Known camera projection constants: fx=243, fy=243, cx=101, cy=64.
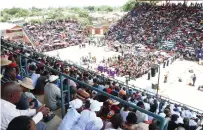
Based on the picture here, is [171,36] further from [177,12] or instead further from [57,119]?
[57,119]

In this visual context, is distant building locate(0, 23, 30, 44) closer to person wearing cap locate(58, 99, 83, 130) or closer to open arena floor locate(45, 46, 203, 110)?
open arena floor locate(45, 46, 203, 110)

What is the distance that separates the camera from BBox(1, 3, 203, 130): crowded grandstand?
3.97 meters

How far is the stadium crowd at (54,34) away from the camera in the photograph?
43.4 meters

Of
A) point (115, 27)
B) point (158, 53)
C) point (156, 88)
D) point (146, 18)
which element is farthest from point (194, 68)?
point (115, 27)

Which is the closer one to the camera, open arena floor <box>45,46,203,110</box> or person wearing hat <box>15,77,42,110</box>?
person wearing hat <box>15,77,42,110</box>

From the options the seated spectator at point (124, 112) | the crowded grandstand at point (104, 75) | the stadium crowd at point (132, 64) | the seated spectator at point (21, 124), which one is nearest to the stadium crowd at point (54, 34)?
the crowded grandstand at point (104, 75)

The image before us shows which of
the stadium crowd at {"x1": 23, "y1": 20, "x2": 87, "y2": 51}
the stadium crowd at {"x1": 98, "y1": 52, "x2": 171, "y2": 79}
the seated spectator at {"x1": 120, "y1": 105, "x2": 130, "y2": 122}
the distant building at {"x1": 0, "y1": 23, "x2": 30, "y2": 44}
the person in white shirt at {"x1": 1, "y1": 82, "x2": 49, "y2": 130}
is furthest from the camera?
the stadium crowd at {"x1": 23, "y1": 20, "x2": 87, "y2": 51}

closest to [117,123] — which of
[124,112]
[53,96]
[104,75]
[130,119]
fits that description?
[130,119]

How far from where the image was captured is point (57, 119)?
480 centimetres

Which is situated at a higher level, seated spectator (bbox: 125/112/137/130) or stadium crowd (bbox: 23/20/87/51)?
seated spectator (bbox: 125/112/137/130)

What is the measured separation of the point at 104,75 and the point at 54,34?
3316 centimetres

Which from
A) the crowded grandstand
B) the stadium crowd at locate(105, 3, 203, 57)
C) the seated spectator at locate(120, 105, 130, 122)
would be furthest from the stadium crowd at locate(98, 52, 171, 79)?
the seated spectator at locate(120, 105, 130, 122)

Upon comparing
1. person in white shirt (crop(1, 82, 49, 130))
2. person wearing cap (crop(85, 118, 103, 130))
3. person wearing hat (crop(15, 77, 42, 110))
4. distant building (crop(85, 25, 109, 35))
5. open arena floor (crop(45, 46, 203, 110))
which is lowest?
open arena floor (crop(45, 46, 203, 110))

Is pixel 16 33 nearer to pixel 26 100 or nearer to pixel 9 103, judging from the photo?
pixel 26 100
